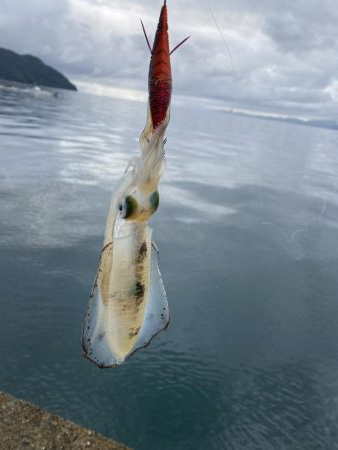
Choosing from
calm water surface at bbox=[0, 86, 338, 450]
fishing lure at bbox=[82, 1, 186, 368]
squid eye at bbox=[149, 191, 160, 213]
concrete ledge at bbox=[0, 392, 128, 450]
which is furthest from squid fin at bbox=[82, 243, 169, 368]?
calm water surface at bbox=[0, 86, 338, 450]

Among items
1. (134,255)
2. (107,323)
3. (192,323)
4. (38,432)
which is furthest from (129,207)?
(192,323)

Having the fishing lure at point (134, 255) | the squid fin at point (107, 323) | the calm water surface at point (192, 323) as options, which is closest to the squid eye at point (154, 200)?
the fishing lure at point (134, 255)

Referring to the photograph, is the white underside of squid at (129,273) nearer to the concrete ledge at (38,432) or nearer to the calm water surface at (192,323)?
the concrete ledge at (38,432)

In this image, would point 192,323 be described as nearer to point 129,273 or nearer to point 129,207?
point 129,273

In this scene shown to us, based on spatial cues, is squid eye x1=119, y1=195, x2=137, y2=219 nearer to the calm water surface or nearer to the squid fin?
the squid fin

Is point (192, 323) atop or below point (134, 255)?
below

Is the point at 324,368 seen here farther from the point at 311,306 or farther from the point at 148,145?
the point at 148,145
